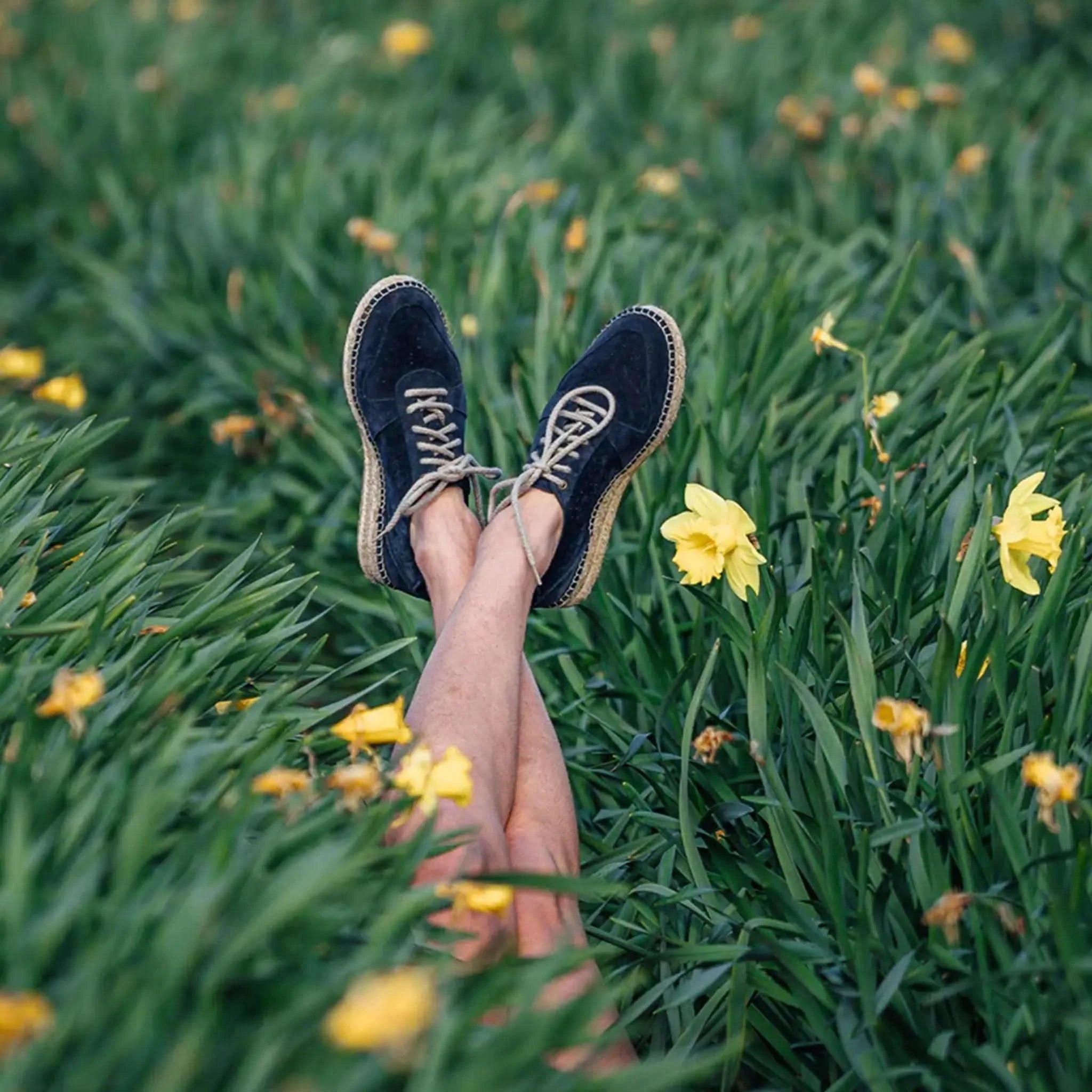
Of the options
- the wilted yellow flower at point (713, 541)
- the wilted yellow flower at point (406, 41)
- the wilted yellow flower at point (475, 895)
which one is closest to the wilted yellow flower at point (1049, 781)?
the wilted yellow flower at point (713, 541)

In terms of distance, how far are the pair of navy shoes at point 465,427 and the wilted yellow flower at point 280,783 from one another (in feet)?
1.91

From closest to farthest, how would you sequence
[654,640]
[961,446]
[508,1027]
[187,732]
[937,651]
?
[508,1027], [187,732], [937,651], [654,640], [961,446]

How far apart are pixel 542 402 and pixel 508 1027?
1.48 meters

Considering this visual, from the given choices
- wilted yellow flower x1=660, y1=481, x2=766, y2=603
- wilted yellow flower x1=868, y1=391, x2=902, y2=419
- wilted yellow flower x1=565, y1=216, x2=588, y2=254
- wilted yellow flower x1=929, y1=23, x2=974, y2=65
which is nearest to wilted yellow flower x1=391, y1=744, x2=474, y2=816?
wilted yellow flower x1=660, y1=481, x2=766, y2=603

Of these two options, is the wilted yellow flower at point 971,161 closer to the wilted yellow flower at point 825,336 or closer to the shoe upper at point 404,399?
the wilted yellow flower at point 825,336

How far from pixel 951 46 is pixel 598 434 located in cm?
242

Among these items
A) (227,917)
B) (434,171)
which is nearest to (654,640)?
(227,917)

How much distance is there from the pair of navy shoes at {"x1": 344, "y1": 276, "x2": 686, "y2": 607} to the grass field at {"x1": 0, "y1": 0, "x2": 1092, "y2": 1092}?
5.4 inches

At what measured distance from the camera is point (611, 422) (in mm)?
2113

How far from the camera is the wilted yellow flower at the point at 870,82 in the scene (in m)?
3.46

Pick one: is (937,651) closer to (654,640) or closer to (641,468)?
(654,640)

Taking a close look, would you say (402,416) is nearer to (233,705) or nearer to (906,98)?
(233,705)

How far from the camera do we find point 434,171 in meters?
3.31

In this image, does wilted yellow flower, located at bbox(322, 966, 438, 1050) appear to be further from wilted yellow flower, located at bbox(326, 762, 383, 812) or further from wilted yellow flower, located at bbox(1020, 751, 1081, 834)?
wilted yellow flower, located at bbox(1020, 751, 1081, 834)
